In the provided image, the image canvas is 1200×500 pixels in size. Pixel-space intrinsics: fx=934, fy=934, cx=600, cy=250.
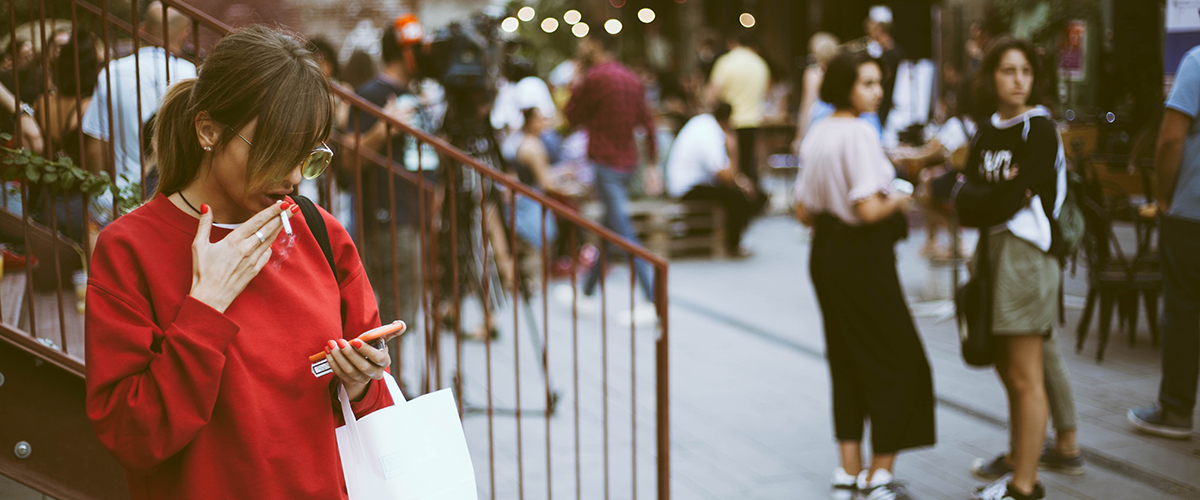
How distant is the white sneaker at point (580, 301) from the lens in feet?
25.2

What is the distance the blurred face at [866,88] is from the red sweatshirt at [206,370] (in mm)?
2721

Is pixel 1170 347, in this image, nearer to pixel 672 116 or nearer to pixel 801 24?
pixel 672 116

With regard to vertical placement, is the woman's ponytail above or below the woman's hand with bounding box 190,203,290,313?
above

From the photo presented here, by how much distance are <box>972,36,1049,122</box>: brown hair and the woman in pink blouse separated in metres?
0.41

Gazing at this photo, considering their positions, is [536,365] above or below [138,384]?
below

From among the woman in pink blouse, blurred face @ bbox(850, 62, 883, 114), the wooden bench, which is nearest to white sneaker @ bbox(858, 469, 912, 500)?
the woman in pink blouse

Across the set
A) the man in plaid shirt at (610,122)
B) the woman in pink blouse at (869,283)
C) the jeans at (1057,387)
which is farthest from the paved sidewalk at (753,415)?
the man in plaid shirt at (610,122)

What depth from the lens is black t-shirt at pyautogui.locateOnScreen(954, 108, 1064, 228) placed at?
358 cm

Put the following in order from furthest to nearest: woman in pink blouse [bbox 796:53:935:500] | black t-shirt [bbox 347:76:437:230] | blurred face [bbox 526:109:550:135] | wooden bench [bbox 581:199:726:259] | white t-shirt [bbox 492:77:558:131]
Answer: wooden bench [bbox 581:199:726:259], white t-shirt [bbox 492:77:558:131], blurred face [bbox 526:109:550:135], black t-shirt [bbox 347:76:437:230], woman in pink blouse [bbox 796:53:935:500]

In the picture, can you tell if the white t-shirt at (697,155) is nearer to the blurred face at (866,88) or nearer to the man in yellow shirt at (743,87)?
the man in yellow shirt at (743,87)

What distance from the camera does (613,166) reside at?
7.95m

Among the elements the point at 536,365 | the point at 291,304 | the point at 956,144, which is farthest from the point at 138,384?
the point at 956,144

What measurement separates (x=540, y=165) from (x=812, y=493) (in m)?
4.77

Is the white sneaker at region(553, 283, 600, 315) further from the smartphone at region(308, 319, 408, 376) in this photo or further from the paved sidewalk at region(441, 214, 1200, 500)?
the smartphone at region(308, 319, 408, 376)
